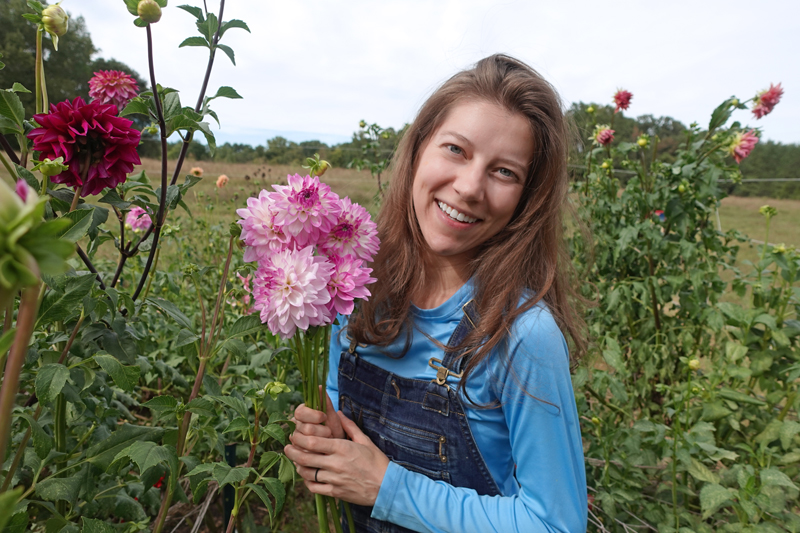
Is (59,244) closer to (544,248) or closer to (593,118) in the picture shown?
(544,248)

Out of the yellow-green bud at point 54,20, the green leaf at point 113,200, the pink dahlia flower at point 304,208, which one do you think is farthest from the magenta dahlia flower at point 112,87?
the pink dahlia flower at point 304,208

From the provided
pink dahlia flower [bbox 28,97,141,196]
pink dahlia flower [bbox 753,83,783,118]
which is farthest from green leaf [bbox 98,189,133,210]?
pink dahlia flower [bbox 753,83,783,118]

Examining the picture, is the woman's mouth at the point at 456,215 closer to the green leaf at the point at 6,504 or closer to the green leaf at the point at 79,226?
the green leaf at the point at 79,226

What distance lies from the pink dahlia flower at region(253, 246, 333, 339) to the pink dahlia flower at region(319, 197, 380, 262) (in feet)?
0.15

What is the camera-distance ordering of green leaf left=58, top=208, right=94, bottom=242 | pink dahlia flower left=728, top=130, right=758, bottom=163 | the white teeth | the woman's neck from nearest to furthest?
green leaf left=58, top=208, right=94, bottom=242, the white teeth, the woman's neck, pink dahlia flower left=728, top=130, right=758, bottom=163

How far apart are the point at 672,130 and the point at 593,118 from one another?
9.73m

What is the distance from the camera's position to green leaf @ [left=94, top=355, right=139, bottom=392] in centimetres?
70

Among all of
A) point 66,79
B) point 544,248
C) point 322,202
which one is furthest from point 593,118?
point 66,79

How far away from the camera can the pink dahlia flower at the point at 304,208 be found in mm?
674

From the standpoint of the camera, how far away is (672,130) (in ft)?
35.3

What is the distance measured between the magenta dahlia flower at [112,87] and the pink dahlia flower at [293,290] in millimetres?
606

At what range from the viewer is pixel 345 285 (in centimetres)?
69

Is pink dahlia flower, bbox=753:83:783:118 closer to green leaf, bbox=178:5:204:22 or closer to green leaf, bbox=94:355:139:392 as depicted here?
green leaf, bbox=178:5:204:22

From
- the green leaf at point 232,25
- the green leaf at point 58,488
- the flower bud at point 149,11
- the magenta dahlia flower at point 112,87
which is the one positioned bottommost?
the green leaf at point 58,488
